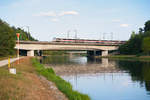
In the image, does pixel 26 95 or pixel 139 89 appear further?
pixel 139 89

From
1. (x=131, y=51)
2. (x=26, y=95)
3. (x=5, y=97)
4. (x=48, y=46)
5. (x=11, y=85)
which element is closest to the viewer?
(x=5, y=97)

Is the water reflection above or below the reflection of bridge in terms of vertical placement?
below

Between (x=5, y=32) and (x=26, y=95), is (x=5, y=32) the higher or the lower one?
the higher one

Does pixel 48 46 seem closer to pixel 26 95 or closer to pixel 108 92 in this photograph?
pixel 108 92

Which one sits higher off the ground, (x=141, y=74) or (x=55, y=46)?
(x=55, y=46)

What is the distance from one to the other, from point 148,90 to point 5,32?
1566 inches

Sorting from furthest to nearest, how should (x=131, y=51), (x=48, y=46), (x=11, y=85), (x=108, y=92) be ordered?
1. (x=131, y=51)
2. (x=48, y=46)
3. (x=108, y=92)
4. (x=11, y=85)

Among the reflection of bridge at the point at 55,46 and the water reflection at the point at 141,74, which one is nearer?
the water reflection at the point at 141,74

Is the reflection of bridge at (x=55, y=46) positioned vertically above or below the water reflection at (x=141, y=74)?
above

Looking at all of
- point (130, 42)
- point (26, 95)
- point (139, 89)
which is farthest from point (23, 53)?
point (26, 95)

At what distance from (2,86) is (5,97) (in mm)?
1807

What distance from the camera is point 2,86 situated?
12328 millimetres

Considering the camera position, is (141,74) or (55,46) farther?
(55,46)

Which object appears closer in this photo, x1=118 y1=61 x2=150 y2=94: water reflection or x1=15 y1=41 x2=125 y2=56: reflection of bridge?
x1=118 y1=61 x2=150 y2=94: water reflection
